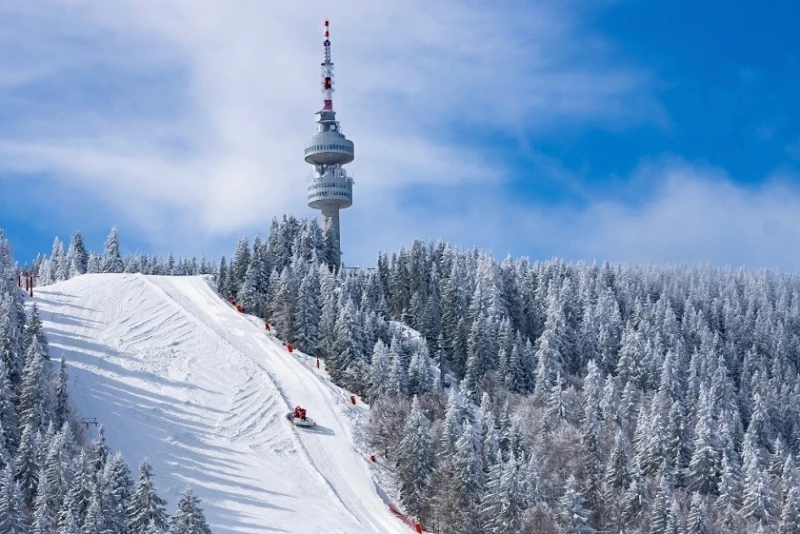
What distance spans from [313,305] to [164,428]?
25.4m

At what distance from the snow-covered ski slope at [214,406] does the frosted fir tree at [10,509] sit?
1685cm

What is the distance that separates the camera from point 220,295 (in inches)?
4653

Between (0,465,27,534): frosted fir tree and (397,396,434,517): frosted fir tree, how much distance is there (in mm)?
28291

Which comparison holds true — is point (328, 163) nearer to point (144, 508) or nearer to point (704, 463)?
point (704, 463)

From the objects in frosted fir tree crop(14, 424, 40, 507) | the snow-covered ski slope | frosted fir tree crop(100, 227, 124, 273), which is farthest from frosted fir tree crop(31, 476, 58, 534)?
frosted fir tree crop(100, 227, 124, 273)

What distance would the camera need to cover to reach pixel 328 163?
490ft

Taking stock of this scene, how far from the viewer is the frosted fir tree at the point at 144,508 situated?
190 feet

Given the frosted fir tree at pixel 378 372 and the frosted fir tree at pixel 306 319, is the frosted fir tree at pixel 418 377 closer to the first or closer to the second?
the frosted fir tree at pixel 378 372

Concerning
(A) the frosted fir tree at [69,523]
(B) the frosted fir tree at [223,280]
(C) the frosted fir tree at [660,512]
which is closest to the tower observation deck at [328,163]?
(B) the frosted fir tree at [223,280]

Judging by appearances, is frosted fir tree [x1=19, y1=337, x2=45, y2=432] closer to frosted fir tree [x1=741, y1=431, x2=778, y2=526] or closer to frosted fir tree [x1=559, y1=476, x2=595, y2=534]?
frosted fir tree [x1=559, y1=476, x2=595, y2=534]

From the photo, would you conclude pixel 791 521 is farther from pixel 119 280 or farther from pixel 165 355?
pixel 119 280

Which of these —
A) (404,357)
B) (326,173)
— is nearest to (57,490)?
(404,357)

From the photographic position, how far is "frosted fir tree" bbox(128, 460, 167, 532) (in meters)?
58.0

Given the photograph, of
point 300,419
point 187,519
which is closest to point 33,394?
point 300,419
